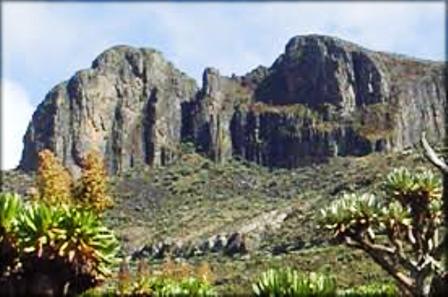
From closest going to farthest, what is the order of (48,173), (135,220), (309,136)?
(48,173), (135,220), (309,136)

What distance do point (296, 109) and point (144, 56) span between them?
27.6 m

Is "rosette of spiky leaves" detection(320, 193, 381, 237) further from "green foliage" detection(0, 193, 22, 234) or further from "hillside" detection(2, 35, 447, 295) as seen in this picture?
"hillside" detection(2, 35, 447, 295)

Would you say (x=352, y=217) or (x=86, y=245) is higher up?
(x=352, y=217)

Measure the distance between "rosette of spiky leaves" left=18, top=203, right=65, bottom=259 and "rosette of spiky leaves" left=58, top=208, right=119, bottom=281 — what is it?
14 centimetres

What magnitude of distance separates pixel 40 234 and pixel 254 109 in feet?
491

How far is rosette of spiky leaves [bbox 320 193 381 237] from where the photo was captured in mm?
18078

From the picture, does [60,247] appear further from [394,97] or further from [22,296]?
[394,97]

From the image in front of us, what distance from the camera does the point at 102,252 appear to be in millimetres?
19344

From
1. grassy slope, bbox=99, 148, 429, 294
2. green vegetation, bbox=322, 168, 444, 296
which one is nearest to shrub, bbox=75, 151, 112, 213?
grassy slope, bbox=99, 148, 429, 294

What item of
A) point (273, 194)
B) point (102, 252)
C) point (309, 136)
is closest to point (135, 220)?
point (273, 194)

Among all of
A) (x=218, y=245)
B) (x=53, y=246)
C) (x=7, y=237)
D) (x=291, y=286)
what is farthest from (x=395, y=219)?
(x=218, y=245)

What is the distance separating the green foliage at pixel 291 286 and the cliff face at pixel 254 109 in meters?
130

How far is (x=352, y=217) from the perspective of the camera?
59.2ft

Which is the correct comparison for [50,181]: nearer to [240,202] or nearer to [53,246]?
[53,246]
